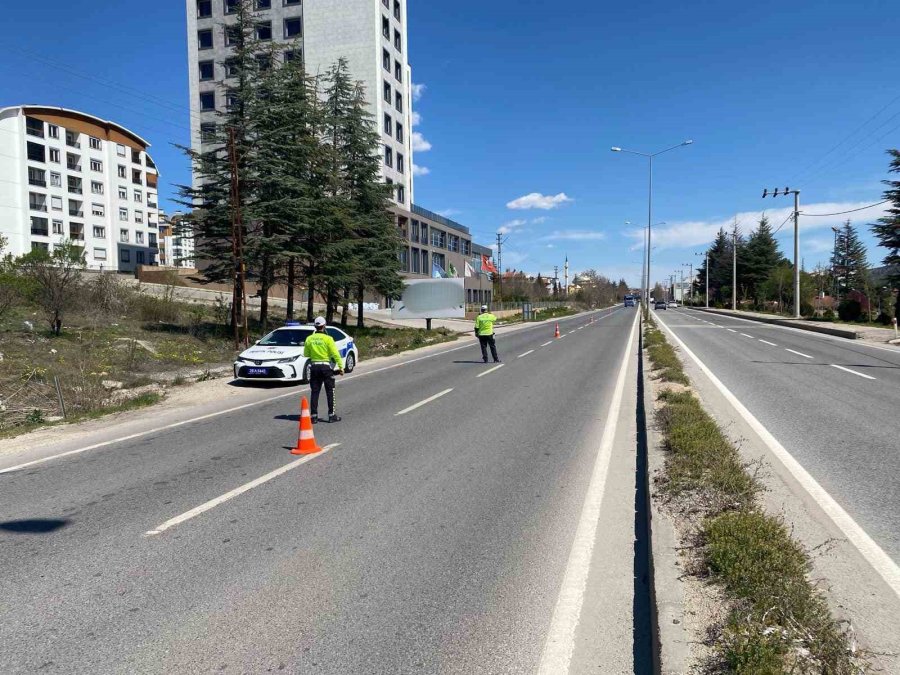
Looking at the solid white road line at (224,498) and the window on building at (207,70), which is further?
the window on building at (207,70)

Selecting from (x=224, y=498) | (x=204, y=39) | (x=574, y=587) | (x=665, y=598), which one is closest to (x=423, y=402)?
(x=224, y=498)

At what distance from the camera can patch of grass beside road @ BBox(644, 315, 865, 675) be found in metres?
2.57

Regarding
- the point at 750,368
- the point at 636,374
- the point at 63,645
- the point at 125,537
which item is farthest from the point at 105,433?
the point at 750,368

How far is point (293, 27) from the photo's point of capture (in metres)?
51.2

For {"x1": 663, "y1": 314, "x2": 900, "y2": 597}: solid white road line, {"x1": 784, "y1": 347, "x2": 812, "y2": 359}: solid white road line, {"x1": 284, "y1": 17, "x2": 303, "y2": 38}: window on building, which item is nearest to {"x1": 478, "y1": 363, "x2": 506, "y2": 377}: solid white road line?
{"x1": 663, "y1": 314, "x2": 900, "y2": 597}: solid white road line

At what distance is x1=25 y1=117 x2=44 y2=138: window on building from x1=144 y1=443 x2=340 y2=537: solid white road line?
6727 centimetres

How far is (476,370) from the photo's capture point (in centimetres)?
1661

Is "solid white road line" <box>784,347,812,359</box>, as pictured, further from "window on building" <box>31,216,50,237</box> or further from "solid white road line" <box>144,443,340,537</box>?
"window on building" <box>31,216,50,237</box>

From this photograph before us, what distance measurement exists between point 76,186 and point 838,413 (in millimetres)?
72149

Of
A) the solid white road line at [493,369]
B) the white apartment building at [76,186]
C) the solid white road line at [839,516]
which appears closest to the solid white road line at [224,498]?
the solid white road line at [839,516]

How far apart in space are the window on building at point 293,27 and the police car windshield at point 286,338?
45.0 metres

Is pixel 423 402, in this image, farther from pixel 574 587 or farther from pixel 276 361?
pixel 574 587

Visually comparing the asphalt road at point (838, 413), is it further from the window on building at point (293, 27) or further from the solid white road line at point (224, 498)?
the window on building at point (293, 27)

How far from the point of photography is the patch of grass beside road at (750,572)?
2.57 metres
